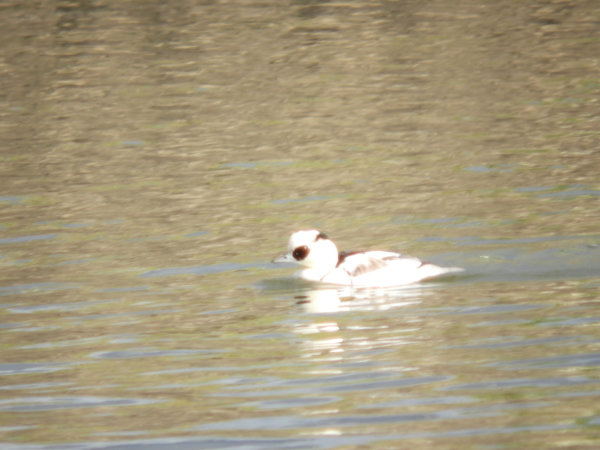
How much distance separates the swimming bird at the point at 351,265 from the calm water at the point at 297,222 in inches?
9.0

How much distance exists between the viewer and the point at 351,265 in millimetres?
12266

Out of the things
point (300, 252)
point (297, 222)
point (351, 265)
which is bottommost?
point (297, 222)

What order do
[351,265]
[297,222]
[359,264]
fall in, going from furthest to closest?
[297,222] → [351,265] → [359,264]

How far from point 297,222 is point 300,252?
293 cm

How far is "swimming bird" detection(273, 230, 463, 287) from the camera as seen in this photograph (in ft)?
38.8

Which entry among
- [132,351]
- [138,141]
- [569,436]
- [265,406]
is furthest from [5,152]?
[569,436]

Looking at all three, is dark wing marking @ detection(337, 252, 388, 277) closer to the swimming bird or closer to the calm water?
the swimming bird

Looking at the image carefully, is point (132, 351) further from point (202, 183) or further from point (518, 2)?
point (518, 2)

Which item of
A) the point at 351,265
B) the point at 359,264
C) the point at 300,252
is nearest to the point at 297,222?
the point at 300,252

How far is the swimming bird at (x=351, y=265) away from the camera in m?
11.8

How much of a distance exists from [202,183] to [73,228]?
2967 mm

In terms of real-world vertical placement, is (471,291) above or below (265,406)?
below

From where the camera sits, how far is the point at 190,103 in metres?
23.7

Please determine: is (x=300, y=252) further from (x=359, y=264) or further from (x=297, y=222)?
(x=297, y=222)
